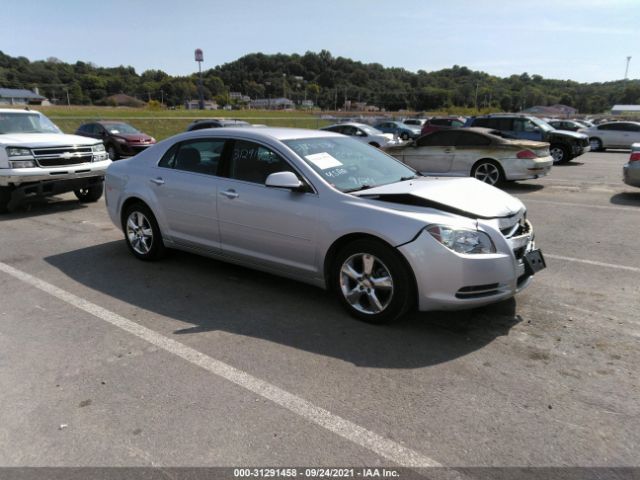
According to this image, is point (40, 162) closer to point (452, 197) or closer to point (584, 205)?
point (452, 197)

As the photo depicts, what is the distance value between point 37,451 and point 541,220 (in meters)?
7.74

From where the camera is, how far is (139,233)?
232 inches

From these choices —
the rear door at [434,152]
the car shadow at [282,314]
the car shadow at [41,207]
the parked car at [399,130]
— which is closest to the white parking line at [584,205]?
the rear door at [434,152]

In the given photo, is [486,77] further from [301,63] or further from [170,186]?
[170,186]

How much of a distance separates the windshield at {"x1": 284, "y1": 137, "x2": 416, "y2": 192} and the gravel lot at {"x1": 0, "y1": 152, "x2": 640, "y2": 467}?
3.83 ft

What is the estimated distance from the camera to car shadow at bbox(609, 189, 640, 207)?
31.9 ft

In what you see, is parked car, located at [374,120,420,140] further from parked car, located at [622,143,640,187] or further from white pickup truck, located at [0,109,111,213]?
white pickup truck, located at [0,109,111,213]

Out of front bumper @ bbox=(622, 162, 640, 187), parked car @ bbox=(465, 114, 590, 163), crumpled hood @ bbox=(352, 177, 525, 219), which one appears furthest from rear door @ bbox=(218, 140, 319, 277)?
parked car @ bbox=(465, 114, 590, 163)

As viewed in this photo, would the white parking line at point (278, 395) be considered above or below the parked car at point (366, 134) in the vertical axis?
below

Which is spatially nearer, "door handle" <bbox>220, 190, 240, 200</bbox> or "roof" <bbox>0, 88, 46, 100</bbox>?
"door handle" <bbox>220, 190, 240, 200</bbox>

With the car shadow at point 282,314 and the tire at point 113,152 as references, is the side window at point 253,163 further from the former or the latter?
the tire at point 113,152

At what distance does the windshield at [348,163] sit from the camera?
14.7 feet

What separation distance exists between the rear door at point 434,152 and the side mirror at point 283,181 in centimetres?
800

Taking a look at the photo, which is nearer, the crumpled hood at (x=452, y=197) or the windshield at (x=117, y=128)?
the crumpled hood at (x=452, y=197)
